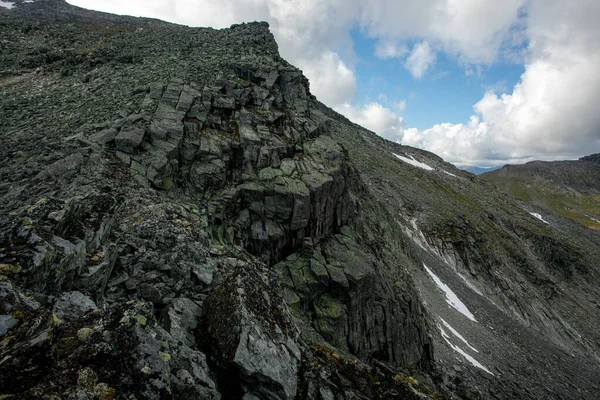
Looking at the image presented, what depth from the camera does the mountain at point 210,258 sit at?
21.9ft

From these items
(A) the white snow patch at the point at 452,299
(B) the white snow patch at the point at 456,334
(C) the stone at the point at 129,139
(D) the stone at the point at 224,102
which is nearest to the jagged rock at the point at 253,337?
(C) the stone at the point at 129,139

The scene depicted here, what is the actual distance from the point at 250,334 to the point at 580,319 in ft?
276

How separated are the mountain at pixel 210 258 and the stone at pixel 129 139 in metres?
0.19

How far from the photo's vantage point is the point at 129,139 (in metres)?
19.1

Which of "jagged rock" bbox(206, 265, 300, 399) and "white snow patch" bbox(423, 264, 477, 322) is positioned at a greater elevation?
"jagged rock" bbox(206, 265, 300, 399)

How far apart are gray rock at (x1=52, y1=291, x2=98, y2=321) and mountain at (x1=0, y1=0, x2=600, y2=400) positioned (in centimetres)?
6

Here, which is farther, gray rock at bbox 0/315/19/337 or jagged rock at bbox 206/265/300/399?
jagged rock at bbox 206/265/300/399

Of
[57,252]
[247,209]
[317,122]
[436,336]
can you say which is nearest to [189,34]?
[317,122]

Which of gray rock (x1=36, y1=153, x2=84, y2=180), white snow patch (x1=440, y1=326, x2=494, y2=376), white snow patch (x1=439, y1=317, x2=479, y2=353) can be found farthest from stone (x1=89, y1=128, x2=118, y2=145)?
white snow patch (x1=439, y1=317, x2=479, y2=353)

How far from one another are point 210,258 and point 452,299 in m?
48.7

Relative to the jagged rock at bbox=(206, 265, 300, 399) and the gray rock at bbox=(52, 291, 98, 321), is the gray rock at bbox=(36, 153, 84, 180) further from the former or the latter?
the jagged rock at bbox=(206, 265, 300, 399)

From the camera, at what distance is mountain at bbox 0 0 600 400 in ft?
21.9

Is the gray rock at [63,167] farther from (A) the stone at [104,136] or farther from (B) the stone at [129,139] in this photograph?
(B) the stone at [129,139]

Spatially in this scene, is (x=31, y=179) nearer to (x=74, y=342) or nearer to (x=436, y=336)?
(x=74, y=342)
